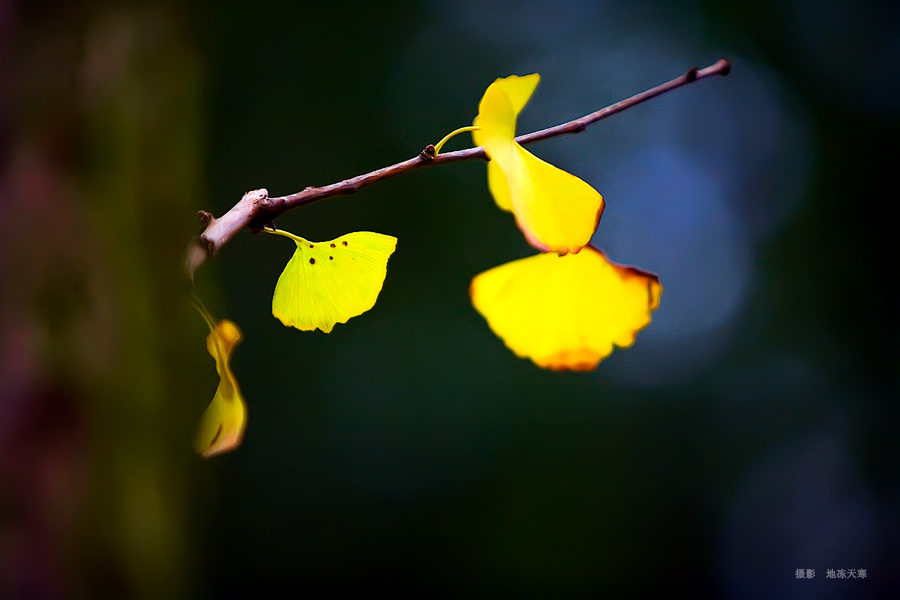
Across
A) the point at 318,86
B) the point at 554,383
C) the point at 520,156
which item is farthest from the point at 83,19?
the point at 554,383

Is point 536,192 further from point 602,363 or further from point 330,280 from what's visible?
point 602,363

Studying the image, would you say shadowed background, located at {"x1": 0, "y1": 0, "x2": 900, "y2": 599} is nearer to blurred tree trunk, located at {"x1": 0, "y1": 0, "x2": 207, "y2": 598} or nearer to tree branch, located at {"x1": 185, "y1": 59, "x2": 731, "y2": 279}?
blurred tree trunk, located at {"x1": 0, "y1": 0, "x2": 207, "y2": 598}

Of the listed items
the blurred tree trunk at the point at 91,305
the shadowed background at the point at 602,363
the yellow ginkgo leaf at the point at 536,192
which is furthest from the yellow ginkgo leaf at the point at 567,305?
the shadowed background at the point at 602,363

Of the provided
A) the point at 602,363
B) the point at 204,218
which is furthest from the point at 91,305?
the point at 602,363

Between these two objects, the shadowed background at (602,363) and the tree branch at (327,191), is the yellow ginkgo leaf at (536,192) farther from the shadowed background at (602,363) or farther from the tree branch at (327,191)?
the shadowed background at (602,363)

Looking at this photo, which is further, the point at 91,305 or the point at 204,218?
the point at 91,305

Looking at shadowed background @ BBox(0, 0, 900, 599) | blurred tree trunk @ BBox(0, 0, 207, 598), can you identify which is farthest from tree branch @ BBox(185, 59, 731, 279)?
shadowed background @ BBox(0, 0, 900, 599)

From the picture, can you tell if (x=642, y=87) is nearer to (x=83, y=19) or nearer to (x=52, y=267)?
(x=83, y=19)
